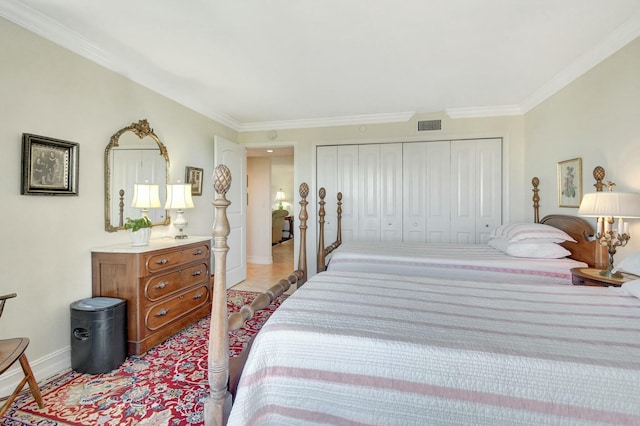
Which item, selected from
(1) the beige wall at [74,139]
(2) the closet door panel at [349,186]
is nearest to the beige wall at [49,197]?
(1) the beige wall at [74,139]

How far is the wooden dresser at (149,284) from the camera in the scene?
91.2 inches

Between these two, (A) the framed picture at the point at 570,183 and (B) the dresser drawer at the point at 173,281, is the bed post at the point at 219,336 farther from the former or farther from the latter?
(A) the framed picture at the point at 570,183

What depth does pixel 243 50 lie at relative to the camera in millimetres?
2400

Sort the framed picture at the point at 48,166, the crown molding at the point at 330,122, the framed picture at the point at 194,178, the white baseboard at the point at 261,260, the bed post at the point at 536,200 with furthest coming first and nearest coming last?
the white baseboard at the point at 261,260 < the crown molding at the point at 330,122 < the framed picture at the point at 194,178 < the bed post at the point at 536,200 < the framed picture at the point at 48,166

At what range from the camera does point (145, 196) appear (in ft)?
9.06

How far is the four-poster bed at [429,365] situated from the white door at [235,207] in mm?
3060

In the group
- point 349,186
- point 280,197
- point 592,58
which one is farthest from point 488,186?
point 280,197

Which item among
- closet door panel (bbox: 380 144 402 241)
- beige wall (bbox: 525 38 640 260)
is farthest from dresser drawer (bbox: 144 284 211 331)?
beige wall (bbox: 525 38 640 260)

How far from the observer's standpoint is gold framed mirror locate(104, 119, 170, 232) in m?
2.56

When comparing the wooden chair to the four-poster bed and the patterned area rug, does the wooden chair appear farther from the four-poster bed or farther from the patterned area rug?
the four-poster bed

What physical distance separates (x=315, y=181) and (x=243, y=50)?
233 cm

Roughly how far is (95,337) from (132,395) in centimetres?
54

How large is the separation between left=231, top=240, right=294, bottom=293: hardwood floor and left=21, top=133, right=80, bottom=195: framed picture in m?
2.53

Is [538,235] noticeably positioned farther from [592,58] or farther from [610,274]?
[592,58]
